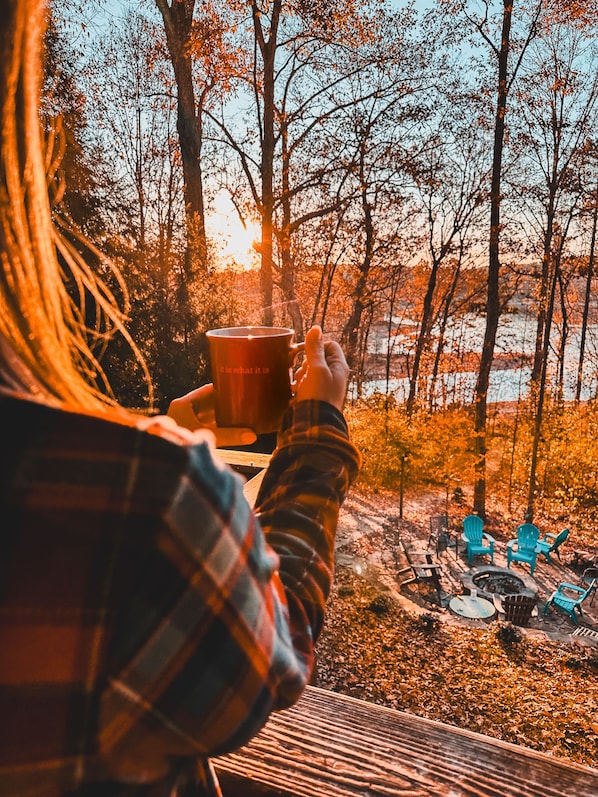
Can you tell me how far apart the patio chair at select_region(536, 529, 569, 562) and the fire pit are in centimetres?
139

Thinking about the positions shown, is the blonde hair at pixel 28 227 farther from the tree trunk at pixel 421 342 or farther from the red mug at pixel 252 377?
the tree trunk at pixel 421 342

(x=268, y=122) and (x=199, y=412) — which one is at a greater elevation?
(x=268, y=122)

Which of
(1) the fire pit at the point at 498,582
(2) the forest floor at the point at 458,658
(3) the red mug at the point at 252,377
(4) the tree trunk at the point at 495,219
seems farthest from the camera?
(1) the fire pit at the point at 498,582

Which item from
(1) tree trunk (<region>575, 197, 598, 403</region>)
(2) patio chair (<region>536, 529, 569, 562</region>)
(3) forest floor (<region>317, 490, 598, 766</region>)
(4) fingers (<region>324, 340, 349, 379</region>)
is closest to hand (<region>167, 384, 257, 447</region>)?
(4) fingers (<region>324, 340, 349, 379</region>)

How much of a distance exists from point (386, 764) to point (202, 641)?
0.65 m

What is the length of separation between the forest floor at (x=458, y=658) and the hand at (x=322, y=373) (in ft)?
31.7

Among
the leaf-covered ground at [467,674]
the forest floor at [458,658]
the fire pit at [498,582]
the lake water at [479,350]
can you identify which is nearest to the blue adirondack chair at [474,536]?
the forest floor at [458,658]

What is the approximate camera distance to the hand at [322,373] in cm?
86

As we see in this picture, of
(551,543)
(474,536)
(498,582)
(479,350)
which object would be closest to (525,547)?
(551,543)

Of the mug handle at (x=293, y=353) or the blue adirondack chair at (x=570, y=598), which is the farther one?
the blue adirondack chair at (x=570, y=598)

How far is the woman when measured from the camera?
0.39 metres

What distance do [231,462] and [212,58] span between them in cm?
1370

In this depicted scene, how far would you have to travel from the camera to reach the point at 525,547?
17328 mm

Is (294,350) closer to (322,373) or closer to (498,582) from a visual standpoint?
(322,373)
